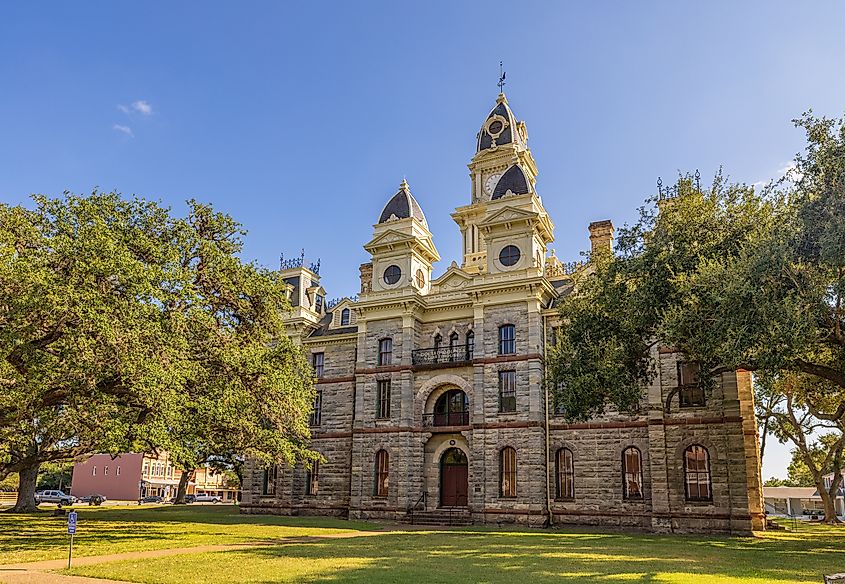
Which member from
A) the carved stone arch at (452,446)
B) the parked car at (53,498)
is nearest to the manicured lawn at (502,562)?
the carved stone arch at (452,446)

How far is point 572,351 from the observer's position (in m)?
24.5

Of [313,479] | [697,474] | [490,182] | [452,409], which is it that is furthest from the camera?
[490,182]

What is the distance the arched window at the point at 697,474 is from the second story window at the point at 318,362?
1934 cm

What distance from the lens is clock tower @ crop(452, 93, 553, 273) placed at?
33531mm

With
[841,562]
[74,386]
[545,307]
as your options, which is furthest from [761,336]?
[74,386]

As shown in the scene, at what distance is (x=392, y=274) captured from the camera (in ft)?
120

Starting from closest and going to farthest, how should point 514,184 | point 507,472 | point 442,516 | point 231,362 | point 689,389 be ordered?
1. point 231,362
2. point 689,389
3. point 507,472
4. point 442,516
5. point 514,184

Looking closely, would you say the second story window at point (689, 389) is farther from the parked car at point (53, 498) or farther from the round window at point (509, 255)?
the parked car at point (53, 498)

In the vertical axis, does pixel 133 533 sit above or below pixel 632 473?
below

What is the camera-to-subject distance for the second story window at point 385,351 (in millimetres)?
35406

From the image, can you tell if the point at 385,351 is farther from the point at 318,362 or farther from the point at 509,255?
the point at 509,255

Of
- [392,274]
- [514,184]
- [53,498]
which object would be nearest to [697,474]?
[514,184]

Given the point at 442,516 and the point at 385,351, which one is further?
the point at 385,351

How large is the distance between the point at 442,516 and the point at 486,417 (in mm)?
4905
